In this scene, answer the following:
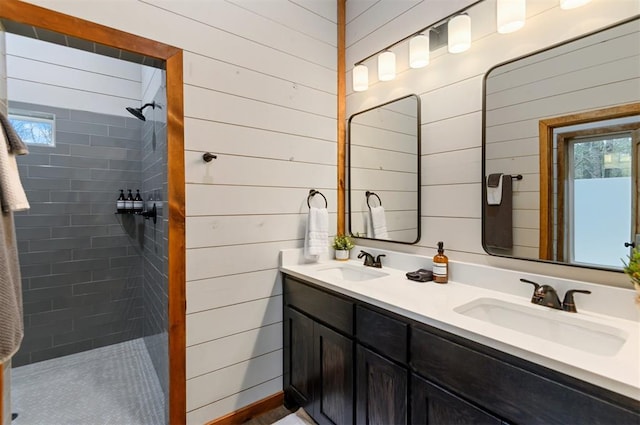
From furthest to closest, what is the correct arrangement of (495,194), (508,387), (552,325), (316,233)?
1. (316,233)
2. (495,194)
3. (552,325)
4. (508,387)

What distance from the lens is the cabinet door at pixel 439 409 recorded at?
Result: 3.03ft

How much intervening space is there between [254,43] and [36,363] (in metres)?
2.97

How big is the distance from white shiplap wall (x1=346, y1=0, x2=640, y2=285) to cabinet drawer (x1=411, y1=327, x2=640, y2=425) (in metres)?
0.58

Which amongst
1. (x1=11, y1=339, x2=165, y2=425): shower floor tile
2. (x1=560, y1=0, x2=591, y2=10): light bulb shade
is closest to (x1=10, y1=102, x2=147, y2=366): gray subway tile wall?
(x1=11, y1=339, x2=165, y2=425): shower floor tile

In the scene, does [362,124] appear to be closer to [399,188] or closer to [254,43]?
[399,188]

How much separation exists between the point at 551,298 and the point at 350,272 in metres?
1.05

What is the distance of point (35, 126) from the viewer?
7.82ft

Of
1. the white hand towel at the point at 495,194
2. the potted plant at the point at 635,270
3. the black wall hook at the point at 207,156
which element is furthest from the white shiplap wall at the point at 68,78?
the potted plant at the point at 635,270

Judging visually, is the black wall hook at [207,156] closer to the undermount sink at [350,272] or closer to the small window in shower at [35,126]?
the undermount sink at [350,272]

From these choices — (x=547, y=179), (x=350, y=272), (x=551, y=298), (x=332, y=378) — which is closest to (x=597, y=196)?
(x=547, y=179)

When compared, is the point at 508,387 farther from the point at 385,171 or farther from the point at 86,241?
the point at 86,241

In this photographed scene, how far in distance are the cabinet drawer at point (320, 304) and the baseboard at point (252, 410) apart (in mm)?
613

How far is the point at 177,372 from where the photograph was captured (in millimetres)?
1516

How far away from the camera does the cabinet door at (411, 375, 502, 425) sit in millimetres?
924
